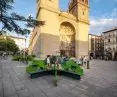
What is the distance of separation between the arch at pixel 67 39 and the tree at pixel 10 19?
42047mm

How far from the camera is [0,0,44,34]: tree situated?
532cm

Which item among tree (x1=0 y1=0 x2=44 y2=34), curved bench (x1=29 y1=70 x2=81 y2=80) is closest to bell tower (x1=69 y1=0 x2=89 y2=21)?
curved bench (x1=29 y1=70 x2=81 y2=80)

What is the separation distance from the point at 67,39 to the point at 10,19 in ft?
147

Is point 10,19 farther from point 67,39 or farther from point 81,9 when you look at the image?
point 81,9

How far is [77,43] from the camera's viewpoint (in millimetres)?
47688

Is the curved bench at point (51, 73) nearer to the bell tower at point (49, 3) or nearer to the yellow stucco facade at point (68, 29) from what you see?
the yellow stucco facade at point (68, 29)

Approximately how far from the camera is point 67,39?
50094mm

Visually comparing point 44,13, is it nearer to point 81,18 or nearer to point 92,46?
point 81,18

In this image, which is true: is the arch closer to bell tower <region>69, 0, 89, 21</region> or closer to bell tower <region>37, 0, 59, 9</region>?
bell tower <region>69, 0, 89, 21</region>

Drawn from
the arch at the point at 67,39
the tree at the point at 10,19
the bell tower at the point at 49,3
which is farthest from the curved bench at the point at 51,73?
the arch at the point at 67,39

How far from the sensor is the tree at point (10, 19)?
17.5ft

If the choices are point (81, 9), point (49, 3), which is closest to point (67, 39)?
point (81, 9)

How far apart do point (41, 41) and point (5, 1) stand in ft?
110

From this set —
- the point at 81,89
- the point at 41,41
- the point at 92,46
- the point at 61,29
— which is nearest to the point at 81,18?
the point at 61,29
